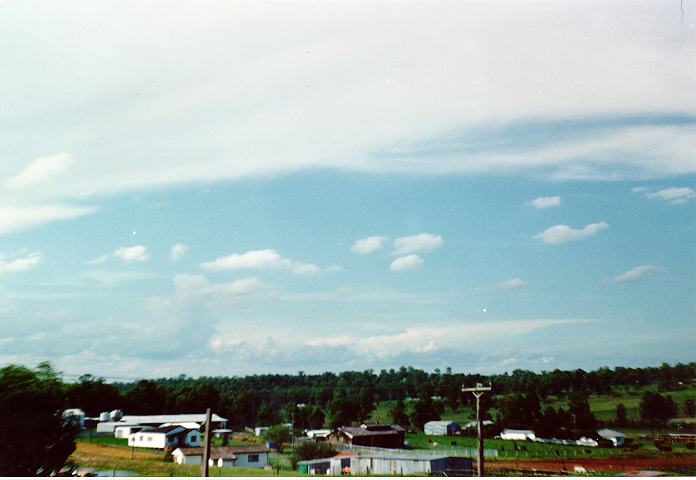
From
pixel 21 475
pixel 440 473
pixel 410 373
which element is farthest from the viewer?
pixel 410 373

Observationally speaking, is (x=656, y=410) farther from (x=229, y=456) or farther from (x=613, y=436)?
(x=229, y=456)

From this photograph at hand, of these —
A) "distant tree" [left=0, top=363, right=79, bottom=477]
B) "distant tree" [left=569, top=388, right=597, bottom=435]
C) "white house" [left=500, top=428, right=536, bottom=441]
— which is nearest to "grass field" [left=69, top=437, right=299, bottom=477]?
"distant tree" [left=0, top=363, right=79, bottom=477]

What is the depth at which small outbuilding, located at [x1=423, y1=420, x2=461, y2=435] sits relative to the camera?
3041 cm

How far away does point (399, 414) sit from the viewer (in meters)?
31.6

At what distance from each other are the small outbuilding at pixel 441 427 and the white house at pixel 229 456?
11.5 m

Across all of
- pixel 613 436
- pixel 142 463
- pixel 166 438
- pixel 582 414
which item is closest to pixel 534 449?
pixel 582 414

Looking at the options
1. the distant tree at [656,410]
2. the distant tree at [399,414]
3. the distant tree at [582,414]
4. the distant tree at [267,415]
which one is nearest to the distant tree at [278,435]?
the distant tree at [267,415]

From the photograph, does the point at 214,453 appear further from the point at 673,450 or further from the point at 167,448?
the point at 673,450

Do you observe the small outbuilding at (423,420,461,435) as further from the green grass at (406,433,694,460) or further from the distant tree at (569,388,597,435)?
the distant tree at (569,388,597,435)

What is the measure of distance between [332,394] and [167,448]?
44.6 ft

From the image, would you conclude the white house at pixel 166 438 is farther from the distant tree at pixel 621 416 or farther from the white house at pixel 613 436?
the distant tree at pixel 621 416

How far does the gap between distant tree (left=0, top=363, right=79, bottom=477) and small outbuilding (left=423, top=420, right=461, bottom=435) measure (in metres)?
21.9

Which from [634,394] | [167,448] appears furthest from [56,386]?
[634,394]

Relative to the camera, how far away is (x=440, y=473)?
1681 cm
